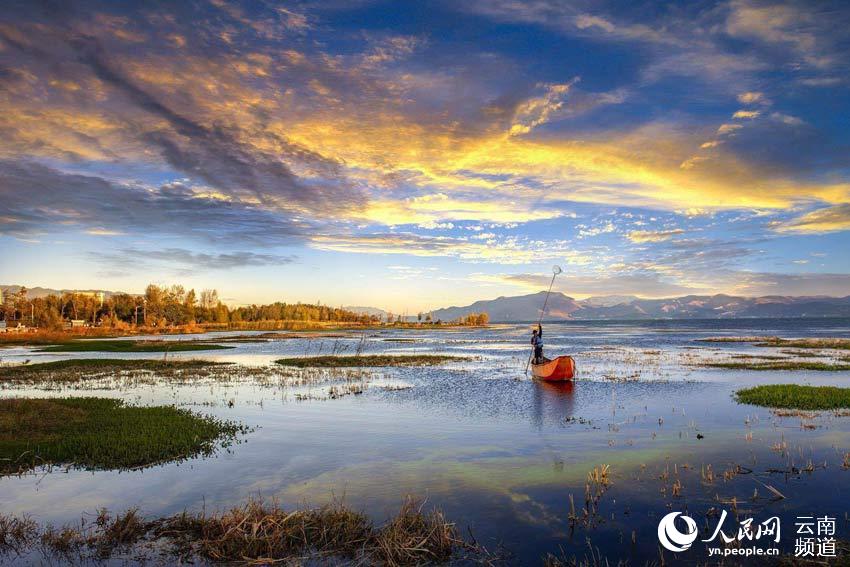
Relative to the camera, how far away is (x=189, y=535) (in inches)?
464

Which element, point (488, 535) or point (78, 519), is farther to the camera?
point (78, 519)

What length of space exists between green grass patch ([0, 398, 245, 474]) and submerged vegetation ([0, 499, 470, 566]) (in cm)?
595

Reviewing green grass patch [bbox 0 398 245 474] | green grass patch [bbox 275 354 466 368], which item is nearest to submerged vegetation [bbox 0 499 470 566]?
green grass patch [bbox 0 398 245 474]

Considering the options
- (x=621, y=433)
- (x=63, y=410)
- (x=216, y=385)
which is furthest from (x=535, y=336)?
(x=63, y=410)

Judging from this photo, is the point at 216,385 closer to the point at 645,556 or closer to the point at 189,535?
the point at 189,535

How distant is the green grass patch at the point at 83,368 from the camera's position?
42.2 meters

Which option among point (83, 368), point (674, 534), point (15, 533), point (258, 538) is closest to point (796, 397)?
point (674, 534)

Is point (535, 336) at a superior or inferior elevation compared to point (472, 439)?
superior

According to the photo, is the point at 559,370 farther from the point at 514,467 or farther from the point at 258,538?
the point at 258,538

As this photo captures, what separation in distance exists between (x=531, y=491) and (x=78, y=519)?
38.4 ft

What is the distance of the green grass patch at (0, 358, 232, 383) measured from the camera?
42.2 m

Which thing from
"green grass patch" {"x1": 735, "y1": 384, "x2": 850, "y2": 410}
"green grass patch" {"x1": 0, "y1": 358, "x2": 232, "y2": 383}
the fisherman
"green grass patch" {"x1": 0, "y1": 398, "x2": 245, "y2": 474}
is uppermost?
the fisherman

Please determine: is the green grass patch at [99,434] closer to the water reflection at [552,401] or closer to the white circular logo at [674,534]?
the water reflection at [552,401]

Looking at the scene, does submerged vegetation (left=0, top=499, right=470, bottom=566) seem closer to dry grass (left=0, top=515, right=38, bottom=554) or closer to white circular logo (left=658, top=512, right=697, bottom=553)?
dry grass (left=0, top=515, right=38, bottom=554)
